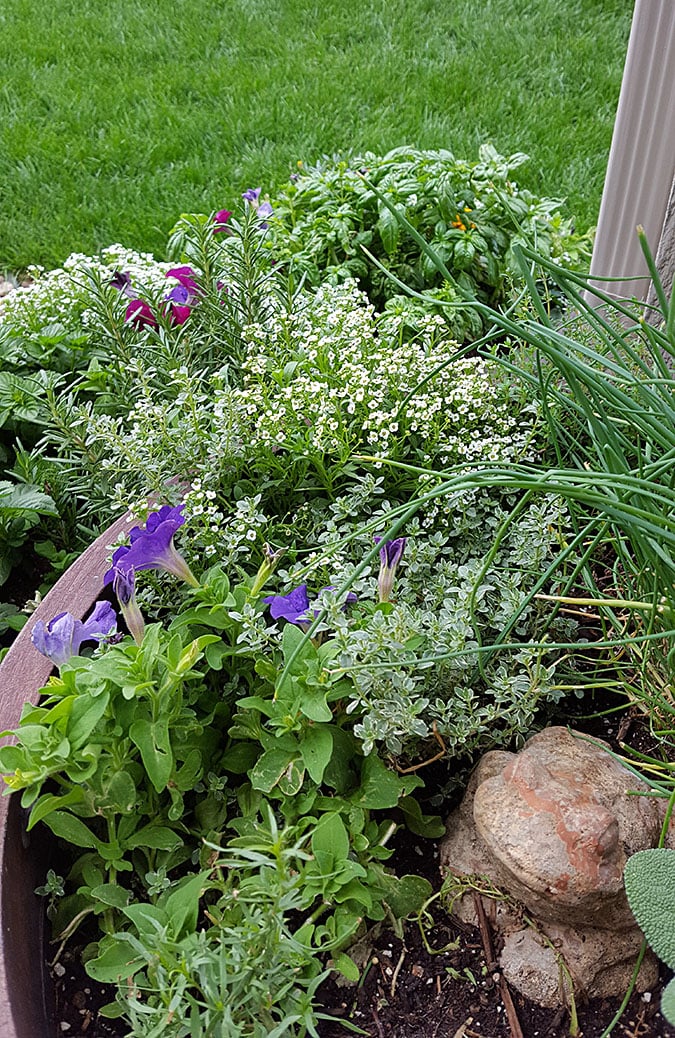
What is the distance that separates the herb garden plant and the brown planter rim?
32 mm

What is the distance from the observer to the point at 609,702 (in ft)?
4.98

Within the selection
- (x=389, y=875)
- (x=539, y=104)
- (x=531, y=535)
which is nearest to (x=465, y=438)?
(x=531, y=535)

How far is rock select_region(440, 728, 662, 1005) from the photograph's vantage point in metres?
1.14

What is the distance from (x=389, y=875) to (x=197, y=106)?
3338 mm

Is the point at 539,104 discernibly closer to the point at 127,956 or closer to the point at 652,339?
the point at 652,339

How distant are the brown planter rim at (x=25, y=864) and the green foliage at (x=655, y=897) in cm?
68

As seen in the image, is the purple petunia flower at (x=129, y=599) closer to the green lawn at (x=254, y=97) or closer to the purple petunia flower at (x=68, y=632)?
the purple petunia flower at (x=68, y=632)

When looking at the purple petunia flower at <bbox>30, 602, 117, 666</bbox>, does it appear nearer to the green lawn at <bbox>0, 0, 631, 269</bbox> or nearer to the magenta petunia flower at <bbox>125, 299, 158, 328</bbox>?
the magenta petunia flower at <bbox>125, 299, 158, 328</bbox>

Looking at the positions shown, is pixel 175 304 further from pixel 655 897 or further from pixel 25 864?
pixel 655 897

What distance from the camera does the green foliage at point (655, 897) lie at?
101 cm

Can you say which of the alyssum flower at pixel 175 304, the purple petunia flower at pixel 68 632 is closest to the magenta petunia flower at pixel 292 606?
the purple petunia flower at pixel 68 632

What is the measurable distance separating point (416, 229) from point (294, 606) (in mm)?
1239

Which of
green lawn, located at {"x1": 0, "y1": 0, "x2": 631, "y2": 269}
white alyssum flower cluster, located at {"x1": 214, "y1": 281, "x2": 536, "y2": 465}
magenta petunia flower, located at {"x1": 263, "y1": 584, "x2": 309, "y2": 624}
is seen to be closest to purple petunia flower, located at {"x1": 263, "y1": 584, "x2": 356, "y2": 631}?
magenta petunia flower, located at {"x1": 263, "y1": 584, "x2": 309, "y2": 624}

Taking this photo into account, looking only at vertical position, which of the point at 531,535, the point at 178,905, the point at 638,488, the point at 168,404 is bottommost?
the point at 178,905
